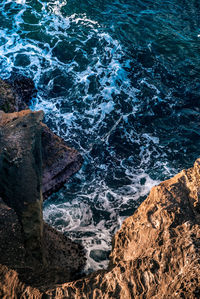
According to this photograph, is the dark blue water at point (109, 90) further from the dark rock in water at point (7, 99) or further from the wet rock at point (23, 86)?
the dark rock in water at point (7, 99)

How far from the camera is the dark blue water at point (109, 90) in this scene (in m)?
5.56

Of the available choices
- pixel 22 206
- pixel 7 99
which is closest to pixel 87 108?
pixel 7 99

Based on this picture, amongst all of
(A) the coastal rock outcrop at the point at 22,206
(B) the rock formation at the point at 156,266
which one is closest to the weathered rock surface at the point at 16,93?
(A) the coastal rock outcrop at the point at 22,206

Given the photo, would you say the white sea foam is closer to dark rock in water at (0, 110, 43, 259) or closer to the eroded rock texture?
the eroded rock texture

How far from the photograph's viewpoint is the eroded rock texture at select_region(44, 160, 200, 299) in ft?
8.46

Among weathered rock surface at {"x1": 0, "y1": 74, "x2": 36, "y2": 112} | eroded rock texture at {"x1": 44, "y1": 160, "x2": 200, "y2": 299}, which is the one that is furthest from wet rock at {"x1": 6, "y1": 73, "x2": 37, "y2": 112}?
eroded rock texture at {"x1": 44, "y1": 160, "x2": 200, "y2": 299}

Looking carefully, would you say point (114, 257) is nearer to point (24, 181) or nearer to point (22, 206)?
point (22, 206)

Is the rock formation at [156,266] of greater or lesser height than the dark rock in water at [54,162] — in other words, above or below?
above

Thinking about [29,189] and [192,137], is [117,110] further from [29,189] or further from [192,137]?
[29,189]

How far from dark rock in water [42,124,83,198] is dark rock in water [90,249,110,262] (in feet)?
4.77

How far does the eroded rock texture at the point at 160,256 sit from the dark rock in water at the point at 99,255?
2.51 feet

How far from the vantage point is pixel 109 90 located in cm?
799

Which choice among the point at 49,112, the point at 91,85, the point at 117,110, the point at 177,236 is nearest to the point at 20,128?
the point at 177,236

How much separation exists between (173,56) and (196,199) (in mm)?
6680
